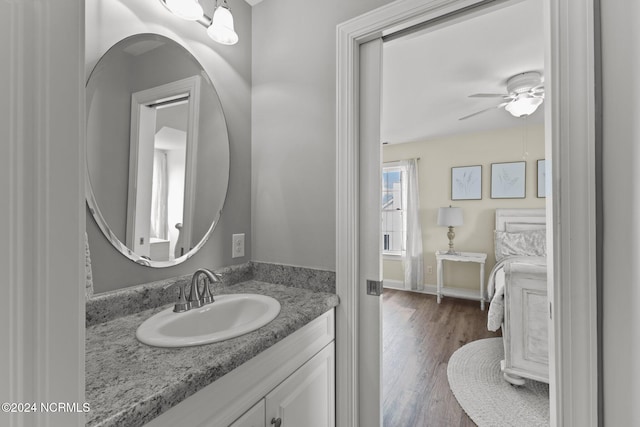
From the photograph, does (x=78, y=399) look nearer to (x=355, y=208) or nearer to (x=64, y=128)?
(x=64, y=128)

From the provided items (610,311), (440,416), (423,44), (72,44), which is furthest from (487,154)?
(72,44)

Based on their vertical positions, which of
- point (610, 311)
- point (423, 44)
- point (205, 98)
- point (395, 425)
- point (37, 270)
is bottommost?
point (395, 425)

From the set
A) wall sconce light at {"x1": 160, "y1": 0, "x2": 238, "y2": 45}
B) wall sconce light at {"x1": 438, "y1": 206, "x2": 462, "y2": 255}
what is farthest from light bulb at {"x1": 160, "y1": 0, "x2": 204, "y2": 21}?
wall sconce light at {"x1": 438, "y1": 206, "x2": 462, "y2": 255}

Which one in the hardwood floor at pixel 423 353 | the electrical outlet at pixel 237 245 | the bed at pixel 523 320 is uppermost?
the electrical outlet at pixel 237 245

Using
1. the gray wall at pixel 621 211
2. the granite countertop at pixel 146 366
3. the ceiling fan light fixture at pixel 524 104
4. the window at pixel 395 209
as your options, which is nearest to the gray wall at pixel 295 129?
the granite countertop at pixel 146 366

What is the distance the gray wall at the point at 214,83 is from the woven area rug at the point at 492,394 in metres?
1.69

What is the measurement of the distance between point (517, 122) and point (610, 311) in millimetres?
3722

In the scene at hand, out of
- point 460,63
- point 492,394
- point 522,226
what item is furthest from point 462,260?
point 460,63

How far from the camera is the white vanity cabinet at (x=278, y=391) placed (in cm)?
67

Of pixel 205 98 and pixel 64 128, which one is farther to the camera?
pixel 205 98

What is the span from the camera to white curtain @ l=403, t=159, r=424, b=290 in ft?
14.6

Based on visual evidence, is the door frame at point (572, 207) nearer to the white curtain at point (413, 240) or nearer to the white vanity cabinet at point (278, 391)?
the white vanity cabinet at point (278, 391)

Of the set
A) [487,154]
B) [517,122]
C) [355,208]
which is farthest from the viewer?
[487,154]

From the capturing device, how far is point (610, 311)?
2.33 ft
